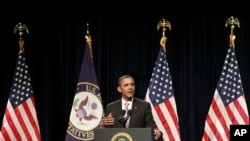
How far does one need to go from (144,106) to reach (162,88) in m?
1.89

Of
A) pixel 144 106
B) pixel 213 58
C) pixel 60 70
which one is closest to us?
pixel 144 106

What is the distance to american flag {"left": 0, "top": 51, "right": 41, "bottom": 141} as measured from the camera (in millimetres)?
7098

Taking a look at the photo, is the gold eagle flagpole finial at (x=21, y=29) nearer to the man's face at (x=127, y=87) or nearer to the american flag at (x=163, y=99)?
the american flag at (x=163, y=99)

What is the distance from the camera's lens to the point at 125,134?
405cm

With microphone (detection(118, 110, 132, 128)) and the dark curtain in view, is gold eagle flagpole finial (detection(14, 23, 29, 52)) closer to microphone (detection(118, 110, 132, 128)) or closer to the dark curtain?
the dark curtain

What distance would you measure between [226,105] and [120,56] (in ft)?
5.82

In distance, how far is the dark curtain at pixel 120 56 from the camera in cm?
715

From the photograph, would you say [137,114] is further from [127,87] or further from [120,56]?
[120,56]

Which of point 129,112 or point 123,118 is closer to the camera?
point 123,118

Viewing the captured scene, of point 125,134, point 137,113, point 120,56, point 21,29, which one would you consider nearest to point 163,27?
point 120,56

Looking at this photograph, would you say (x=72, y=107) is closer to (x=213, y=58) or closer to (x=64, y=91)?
(x=64, y=91)

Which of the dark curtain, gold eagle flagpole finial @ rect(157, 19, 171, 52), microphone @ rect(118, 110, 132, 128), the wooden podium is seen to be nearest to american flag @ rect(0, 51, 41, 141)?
the dark curtain

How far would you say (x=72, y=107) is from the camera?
705 cm

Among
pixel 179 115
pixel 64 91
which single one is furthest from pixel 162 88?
pixel 64 91
